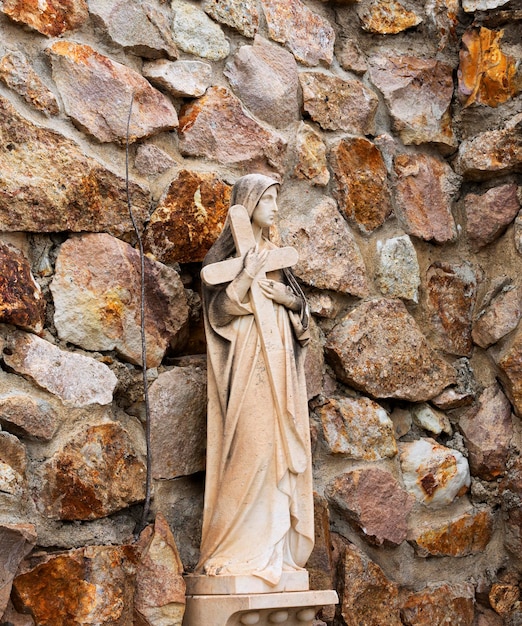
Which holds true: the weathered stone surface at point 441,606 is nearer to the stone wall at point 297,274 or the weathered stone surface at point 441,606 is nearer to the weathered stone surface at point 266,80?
the stone wall at point 297,274

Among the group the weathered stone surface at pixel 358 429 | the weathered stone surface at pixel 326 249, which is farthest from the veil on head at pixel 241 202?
the weathered stone surface at pixel 358 429

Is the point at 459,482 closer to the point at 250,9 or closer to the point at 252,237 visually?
the point at 252,237

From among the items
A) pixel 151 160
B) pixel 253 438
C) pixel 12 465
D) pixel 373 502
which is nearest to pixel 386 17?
pixel 151 160

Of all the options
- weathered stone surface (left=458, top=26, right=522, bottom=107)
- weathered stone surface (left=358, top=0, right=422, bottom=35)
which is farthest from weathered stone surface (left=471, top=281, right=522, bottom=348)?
weathered stone surface (left=358, top=0, right=422, bottom=35)

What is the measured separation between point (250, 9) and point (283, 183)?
65cm

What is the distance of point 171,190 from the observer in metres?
3.47

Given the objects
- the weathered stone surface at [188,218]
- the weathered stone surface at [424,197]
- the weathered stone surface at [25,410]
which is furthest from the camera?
the weathered stone surface at [424,197]

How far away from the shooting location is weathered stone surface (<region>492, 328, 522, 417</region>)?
12.9 feet

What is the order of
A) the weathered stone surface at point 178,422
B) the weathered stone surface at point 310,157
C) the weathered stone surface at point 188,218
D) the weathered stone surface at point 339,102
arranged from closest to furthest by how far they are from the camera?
the weathered stone surface at point 178,422, the weathered stone surface at point 188,218, the weathered stone surface at point 310,157, the weathered stone surface at point 339,102

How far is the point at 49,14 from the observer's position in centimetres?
333

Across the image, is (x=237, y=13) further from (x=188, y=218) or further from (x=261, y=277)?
(x=261, y=277)

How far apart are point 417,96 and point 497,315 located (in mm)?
932

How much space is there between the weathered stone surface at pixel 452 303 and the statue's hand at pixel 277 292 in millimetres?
1047

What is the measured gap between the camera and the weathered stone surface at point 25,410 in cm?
287
